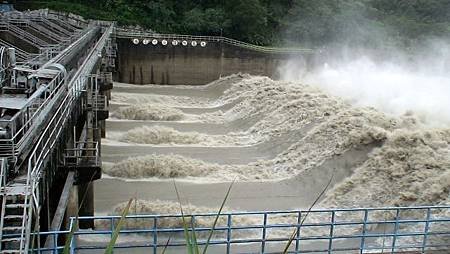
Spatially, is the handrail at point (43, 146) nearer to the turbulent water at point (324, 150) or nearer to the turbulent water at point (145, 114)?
the turbulent water at point (324, 150)

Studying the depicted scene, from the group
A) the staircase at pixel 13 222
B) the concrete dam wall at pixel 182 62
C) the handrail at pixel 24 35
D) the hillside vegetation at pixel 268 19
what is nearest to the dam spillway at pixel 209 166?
the staircase at pixel 13 222

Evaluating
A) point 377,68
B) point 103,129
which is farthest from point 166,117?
point 377,68

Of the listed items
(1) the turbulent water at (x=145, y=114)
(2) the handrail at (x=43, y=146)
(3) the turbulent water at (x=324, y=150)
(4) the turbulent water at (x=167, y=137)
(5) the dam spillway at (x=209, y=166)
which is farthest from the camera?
(1) the turbulent water at (x=145, y=114)

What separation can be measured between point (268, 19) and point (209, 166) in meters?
37.8

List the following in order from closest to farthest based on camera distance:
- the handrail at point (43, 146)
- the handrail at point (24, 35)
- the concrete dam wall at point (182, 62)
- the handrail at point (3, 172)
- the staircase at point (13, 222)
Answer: the staircase at point (13, 222), the handrail at point (43, 146), the handrail at point (3, 172), the handrail at point (24, 35), the concrete dam wall at point (182, 62)

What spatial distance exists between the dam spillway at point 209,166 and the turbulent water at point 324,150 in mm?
63

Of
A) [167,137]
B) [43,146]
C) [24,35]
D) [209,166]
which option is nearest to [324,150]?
[209,166]

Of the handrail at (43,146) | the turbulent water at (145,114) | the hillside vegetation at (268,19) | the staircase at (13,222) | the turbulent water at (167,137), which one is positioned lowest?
the turbulent water at (167,137)

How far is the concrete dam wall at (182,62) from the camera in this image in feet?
135

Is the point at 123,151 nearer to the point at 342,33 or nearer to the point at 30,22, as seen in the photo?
the point at 30,22

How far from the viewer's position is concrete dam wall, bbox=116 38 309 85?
135 ft

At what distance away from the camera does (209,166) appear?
796 inches

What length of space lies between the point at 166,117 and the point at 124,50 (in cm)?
1418

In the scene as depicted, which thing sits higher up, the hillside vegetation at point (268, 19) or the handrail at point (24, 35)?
the hillside vegetation at point (268, 19)
